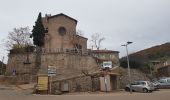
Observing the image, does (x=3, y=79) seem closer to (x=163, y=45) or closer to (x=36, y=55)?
(x=36, y=55)

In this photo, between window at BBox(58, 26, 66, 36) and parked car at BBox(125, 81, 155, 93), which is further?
window at BBox(58, 26, 66, 36)

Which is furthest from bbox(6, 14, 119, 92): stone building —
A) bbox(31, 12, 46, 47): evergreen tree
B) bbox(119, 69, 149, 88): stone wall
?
bbox(119, 69, 149, 88): stone wall

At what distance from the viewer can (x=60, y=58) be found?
48031mm

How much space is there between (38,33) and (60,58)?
715 centimetres

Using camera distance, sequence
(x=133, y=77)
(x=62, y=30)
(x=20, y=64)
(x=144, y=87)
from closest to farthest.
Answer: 1. (x=144, y=87)
2. (x=20, y=64)
3. (x=133, y=77)
4. (x=62, y=30)

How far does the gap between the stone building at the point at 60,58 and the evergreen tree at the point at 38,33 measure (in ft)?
6.97

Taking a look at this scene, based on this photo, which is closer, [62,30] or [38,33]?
[38,33]

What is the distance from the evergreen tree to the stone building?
212 cm

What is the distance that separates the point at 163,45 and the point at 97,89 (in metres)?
74.0

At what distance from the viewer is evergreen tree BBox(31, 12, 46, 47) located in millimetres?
51156

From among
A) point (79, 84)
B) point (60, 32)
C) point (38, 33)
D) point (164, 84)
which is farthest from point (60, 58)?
point (164, 84)

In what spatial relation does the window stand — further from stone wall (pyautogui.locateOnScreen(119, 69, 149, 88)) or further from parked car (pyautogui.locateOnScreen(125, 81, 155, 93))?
parked car (pyautogui.locateOnScreen(125, 81, 155, 93))

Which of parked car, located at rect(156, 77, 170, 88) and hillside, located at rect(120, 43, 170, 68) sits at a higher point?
hillside, located at rect(120, 43, 170, 68)

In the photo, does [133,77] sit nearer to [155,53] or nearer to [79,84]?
[79,84]
